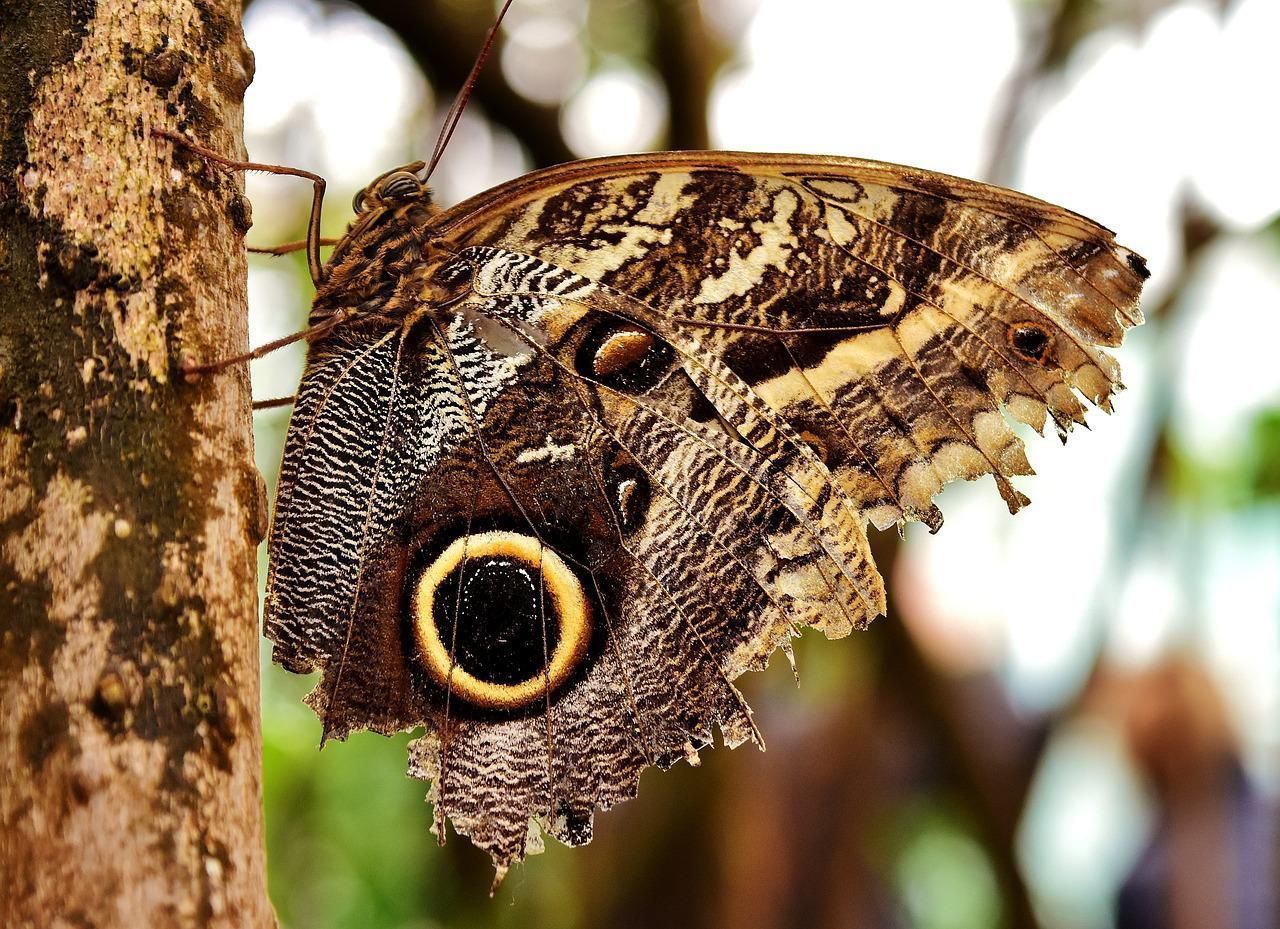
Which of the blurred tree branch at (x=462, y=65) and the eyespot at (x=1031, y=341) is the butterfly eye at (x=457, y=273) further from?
the blurred tree branch at (x=462, y=65)

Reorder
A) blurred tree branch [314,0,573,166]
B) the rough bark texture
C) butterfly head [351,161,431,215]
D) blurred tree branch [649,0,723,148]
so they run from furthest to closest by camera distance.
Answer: blurred tree branch [649,0,723,148] < blurred tree branch [314,0,573,166] < butterfly head [351,161,431,215] < the rough bark texture

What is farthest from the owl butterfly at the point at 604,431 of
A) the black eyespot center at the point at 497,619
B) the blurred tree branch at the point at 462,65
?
the blurred tree branch at the point at 462,65

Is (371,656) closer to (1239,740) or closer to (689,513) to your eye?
(689,513)

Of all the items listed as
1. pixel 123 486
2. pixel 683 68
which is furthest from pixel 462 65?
pixel 123 486

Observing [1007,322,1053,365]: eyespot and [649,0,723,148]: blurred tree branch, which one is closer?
[1007,322,1053,365]: eyespot

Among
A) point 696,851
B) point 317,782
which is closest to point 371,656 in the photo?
point 696,851

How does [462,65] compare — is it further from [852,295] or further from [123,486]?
[123,486]

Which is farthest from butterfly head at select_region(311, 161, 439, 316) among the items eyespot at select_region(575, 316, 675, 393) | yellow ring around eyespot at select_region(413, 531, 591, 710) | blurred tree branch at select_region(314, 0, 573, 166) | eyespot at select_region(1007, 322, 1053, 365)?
blurred tree branch at select_region(314, 0, 573, 166)

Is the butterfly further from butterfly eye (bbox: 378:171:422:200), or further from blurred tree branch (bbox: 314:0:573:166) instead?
blurred tree branch (bbox: 314:0:573:166)
